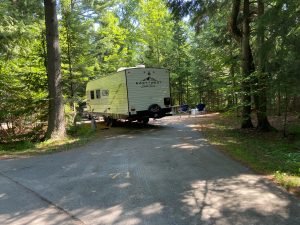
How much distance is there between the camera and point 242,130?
515 inches

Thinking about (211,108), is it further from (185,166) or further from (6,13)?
(185,166)

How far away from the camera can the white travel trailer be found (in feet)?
47.4

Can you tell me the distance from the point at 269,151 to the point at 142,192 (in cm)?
489

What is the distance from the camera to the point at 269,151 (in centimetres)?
857

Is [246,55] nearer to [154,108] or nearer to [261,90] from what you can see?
[261,90]

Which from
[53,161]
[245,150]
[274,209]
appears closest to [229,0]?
[245,150]

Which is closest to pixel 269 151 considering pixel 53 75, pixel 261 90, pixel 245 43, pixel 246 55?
pixel 261 90

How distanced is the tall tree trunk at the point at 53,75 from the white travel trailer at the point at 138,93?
3166mm

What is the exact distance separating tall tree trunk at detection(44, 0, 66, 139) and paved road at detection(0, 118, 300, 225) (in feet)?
13.8

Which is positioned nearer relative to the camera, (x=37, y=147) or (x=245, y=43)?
(x=37, y=147)

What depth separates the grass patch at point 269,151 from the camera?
19.3 feet

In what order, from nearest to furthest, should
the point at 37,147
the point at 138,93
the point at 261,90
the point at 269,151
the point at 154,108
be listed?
the point at 269,151, the point at 261,90, the point at 37,147, the point at 138,93, the point at 154,108

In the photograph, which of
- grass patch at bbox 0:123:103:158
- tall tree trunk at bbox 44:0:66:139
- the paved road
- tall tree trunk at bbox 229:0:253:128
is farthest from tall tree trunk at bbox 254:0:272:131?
tall tree trunk at bbox 44:0:66:139

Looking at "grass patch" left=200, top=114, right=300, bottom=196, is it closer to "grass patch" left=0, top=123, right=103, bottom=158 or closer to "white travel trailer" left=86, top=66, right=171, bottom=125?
"white travel trailer" left=86, top=66, right=171, bottom=125
